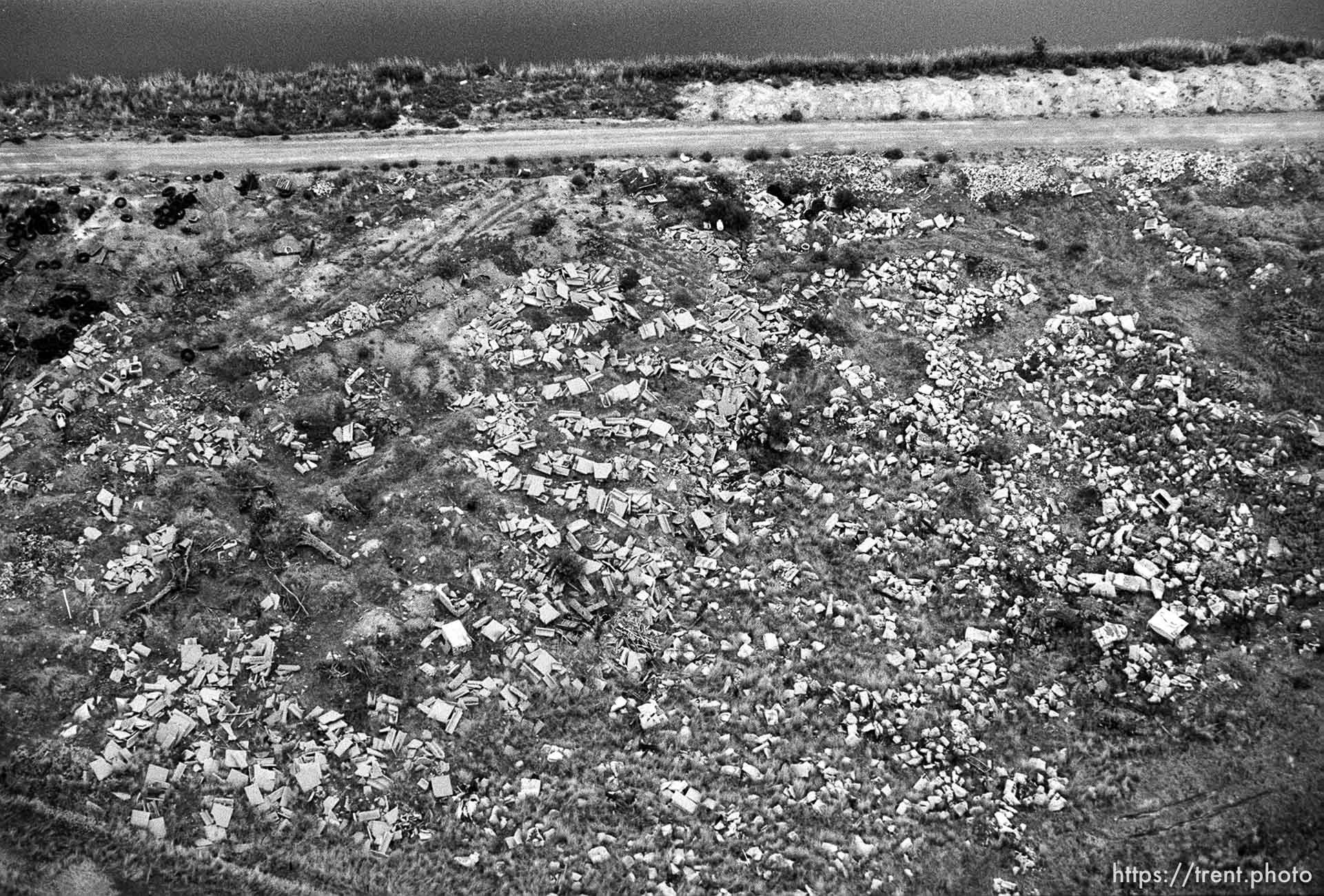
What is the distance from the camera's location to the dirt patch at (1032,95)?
1526 inches

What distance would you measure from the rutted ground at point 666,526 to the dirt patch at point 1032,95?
459 cm

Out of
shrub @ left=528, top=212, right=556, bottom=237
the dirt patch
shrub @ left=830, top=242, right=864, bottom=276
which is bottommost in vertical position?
shrub @ left=830, top=242, right=864, bottom=276

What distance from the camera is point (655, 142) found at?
38812 millimetres

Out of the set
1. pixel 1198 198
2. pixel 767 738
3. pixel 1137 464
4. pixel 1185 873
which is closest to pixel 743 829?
pixel 767 738

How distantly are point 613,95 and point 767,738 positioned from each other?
3166cm

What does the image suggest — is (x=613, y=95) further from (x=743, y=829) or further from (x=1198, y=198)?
(x=743, y=829)

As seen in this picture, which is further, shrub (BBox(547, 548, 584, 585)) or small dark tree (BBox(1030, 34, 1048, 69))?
small dark tree (BBox(1030, 34, 1048, 69))

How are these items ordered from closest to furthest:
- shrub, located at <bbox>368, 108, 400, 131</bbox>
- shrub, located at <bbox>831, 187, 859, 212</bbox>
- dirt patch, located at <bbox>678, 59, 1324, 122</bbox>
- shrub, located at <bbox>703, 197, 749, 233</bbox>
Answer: shrub, located at <bbox>703, 197, 749, 233</bbox>
shrub, located at <bbox>831, 187, 859, 212</bbox>
dirt patch, located at <bbox>678, 59, 1324, 122</bbox>
shrub, located at <bbox>368, 108, 400, 131</bbox>

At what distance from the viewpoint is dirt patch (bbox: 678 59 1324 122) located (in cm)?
3875

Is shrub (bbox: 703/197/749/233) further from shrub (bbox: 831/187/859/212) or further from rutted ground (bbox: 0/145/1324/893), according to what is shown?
shrub (bbox: 831/187/859/212)

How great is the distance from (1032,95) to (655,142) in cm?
1758

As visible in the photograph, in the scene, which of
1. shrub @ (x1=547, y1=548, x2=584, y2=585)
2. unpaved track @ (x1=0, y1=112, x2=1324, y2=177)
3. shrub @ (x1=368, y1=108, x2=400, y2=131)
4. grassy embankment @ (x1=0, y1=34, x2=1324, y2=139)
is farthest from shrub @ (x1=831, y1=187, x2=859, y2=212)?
shrub @ (x1=368, y1=108, x2=400, y2=131)

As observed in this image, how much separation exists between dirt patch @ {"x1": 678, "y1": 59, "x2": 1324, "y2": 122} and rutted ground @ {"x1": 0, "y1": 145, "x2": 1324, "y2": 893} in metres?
4.59

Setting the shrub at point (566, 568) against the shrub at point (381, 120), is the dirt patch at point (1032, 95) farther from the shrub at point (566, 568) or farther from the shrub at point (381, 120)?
the shrub at point (566, 568)
